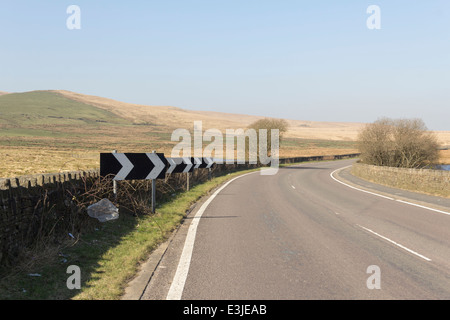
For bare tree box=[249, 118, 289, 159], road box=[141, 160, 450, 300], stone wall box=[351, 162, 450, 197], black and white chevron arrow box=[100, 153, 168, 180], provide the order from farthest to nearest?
bare tree box=[249, 118, 289, 159] → stone wall box=[351, 162, 450, 197] → black and white chevron arrow box=[100, 153, 168, 180] → road box=[141, 160, 450, 300]

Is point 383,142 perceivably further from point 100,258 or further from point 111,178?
point 100,258

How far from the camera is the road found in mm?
5758

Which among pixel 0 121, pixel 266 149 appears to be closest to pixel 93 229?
pixel 266 149

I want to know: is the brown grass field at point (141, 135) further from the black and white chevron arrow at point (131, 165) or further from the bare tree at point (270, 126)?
the black and white chevron arrow at point (131, 165)

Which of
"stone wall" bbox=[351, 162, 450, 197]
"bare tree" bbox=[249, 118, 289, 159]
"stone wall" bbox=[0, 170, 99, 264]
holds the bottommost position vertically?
"stone wall" bbox=[351, 162, 450, 197]

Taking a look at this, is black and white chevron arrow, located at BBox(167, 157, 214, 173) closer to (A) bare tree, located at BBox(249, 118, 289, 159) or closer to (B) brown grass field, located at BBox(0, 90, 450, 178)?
(A) bare tree, located at BBox(249, 118, 289, 159)

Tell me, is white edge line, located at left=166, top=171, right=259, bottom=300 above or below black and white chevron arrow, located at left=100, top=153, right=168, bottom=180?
below

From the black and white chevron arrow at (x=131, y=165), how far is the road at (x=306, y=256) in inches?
68.9

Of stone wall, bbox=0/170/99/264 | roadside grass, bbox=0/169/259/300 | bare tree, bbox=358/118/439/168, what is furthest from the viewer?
bare tree, bbox=358/118/439/168

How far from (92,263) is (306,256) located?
3.75 meters

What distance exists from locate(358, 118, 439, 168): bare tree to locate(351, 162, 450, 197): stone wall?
37.8ft

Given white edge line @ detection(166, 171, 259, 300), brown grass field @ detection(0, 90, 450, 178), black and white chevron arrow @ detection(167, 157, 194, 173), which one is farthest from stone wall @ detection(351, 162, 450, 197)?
brown grass field @ detection(0, 90, 450, 178)

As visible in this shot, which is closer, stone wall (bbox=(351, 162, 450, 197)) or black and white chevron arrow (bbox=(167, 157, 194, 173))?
black and white chevron arrow (bbox=(167, 157, 194, 173))
